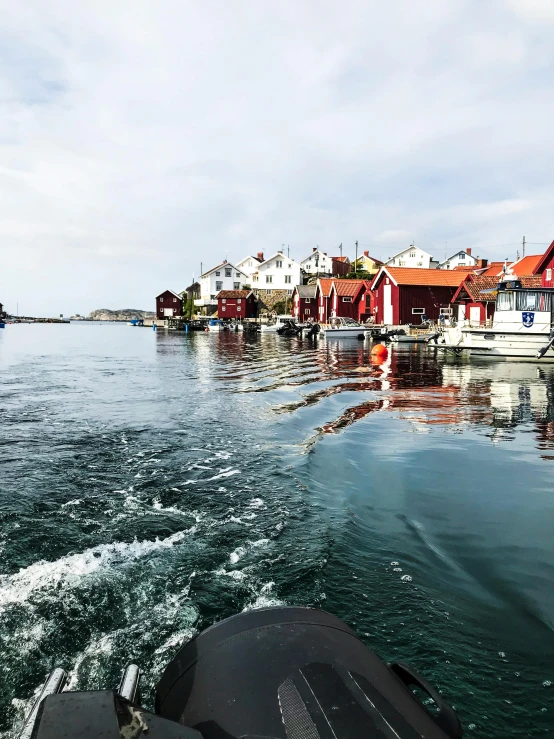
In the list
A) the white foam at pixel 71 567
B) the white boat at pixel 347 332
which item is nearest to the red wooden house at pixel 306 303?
the white boat at pixel 347 332

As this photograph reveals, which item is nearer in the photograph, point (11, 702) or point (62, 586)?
point (11, 702)

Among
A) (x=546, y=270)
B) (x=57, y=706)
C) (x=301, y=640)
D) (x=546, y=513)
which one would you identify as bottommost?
(x=546, y=513)

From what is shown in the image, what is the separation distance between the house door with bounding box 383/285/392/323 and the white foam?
168 feet

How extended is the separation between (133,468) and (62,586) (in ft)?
12.7

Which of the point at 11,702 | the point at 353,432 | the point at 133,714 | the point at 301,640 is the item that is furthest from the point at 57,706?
the point at 353,432

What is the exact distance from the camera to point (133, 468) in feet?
28.1

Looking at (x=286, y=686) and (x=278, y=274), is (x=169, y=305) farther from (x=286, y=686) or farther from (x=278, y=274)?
(x=286, y=686)

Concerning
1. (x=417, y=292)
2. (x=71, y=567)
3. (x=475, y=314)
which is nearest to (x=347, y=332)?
(x=417, y=292)

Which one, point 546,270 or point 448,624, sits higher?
point 546,270

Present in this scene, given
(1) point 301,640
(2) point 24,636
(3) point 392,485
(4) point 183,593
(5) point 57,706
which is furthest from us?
(3) point 392,485

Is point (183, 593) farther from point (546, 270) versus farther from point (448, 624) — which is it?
point (546, 270)

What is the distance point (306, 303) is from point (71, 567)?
77.6 metres

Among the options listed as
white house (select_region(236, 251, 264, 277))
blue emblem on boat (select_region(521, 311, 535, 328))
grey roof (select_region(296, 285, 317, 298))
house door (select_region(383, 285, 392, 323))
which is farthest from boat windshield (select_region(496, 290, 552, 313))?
white house (select_region(236, 251, 264, 277))

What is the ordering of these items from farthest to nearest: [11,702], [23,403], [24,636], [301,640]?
1. [23,403]
2. [24,636]
3. [11,702]
4. [301,640]
